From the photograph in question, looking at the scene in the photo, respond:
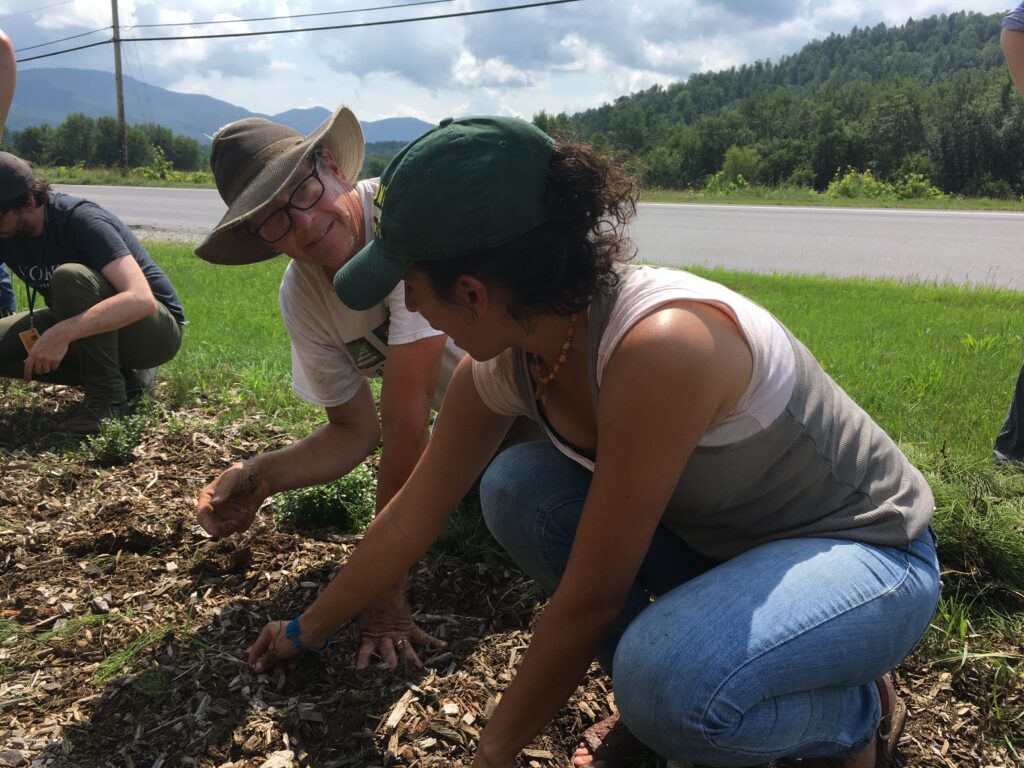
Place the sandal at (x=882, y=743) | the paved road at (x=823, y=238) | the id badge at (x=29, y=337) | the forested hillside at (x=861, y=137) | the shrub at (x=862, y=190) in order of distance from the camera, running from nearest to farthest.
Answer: the sandal at (x=882, y=743), the id badge at (x=29, y=337), the paved road at (x=823, y=238), the shrub at (x=862, y=190), the forested hillside at (x=861, y=137)

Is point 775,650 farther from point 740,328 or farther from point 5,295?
point 5,295

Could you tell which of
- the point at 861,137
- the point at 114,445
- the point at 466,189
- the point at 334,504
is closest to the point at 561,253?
the point at 466,189

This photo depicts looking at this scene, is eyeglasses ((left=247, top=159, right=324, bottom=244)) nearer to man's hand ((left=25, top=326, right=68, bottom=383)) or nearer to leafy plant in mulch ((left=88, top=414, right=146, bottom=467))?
leafy plant in mulch ((left=88, top=414, right=146, bottom=467))

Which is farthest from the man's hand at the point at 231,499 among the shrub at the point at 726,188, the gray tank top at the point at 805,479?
the shrub at the point at 726,188

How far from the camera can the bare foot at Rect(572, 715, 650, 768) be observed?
6.04 feet

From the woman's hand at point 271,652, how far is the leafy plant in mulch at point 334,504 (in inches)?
29.3

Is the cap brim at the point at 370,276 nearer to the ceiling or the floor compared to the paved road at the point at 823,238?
nearer to the ceiling

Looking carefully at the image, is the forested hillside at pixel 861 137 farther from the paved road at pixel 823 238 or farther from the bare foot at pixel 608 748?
the bare foot at pixel 608 748

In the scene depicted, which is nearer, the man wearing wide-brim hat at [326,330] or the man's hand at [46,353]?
the man wearing wide-brim hat at [326,330]

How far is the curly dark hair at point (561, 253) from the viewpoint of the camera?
141 cm

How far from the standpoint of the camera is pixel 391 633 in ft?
7.37

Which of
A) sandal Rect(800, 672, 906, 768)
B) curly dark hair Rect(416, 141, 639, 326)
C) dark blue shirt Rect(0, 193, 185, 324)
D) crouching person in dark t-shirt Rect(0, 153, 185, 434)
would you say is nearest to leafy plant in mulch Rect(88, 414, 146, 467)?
crouching person in dark t-shirt Rect(0, 153, 185, 434)

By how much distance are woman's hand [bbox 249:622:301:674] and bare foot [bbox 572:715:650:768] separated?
737mm

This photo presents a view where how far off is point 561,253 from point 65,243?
3.32 metres
